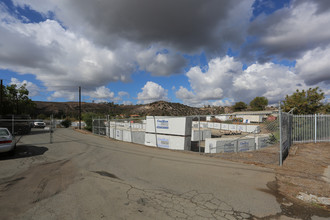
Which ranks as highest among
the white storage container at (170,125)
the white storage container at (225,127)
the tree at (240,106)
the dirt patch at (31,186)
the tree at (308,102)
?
the tree at (240,106)

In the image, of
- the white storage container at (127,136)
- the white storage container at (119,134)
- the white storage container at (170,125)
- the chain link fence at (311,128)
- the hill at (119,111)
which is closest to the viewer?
the white storage container at (170,125)

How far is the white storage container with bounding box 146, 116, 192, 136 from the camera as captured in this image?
11008mm

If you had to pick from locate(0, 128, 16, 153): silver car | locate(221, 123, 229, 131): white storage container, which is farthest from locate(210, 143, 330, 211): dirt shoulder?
locate(221, 123, 229, 131): white storage container

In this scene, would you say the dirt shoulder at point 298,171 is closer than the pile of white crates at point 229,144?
Yes

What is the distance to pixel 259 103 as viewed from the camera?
334 feet

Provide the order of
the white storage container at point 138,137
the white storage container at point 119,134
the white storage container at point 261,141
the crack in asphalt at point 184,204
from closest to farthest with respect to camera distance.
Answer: the crack in asphalt at point 184,204 < the white storage container at point 261,141 < the white storage container at point 138,137 < the white storage container at point 119,134

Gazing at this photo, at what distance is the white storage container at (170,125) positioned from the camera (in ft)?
36.1

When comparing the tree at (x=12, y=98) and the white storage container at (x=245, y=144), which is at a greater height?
the tree at (x=12, y=98)

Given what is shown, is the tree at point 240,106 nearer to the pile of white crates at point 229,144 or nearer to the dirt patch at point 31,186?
the pile of white crates at point 229,144

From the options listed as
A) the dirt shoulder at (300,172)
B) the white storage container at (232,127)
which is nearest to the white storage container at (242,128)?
the white storage container at (232,127)

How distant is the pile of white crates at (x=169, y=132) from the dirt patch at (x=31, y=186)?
6.29m

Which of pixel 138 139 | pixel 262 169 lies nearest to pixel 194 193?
pixel 262 169

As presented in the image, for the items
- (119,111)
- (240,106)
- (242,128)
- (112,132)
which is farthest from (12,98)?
(240,106)

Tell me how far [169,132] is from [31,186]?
811 centimetres
